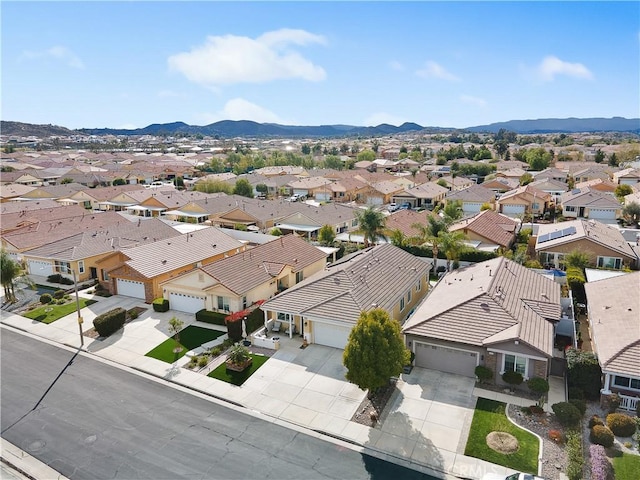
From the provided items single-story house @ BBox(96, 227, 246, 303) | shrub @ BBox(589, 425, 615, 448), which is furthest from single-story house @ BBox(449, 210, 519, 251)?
shrub @ BBox(589, 425, 615, 448)

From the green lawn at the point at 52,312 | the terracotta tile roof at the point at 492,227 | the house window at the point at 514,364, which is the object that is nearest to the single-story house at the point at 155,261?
the green lawn at the point at 52,312

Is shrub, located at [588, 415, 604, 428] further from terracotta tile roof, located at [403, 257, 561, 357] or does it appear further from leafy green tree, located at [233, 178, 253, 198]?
leafy green tree, located at [233, 178, 253, 198]

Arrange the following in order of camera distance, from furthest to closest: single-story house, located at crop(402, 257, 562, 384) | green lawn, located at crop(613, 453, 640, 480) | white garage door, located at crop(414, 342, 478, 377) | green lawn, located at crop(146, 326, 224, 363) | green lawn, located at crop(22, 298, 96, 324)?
green lawn, located at crop(22, 298, 96, 324)
green lawn, located at crop(146, 326, 224, 363)
white garage door, located at crop(414, 342, 478, 377)
single-story house, located at crop(402, 257, 562, 384)
green lawn, located at crop(613, 453, 640, 480)

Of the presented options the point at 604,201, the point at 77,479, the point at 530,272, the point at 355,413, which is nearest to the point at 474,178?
the point at 604,201

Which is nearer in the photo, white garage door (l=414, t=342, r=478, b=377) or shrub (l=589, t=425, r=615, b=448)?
shrub (l=589, t=425, r=615, b=448)

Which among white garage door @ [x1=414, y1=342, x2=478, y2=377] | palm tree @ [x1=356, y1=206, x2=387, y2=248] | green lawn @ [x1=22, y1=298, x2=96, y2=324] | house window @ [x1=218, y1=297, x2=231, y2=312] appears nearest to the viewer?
white garage door @ [x1=414, y1=342, x2=478, y2=377]

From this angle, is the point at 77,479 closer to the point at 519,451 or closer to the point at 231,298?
the point at 231,298
